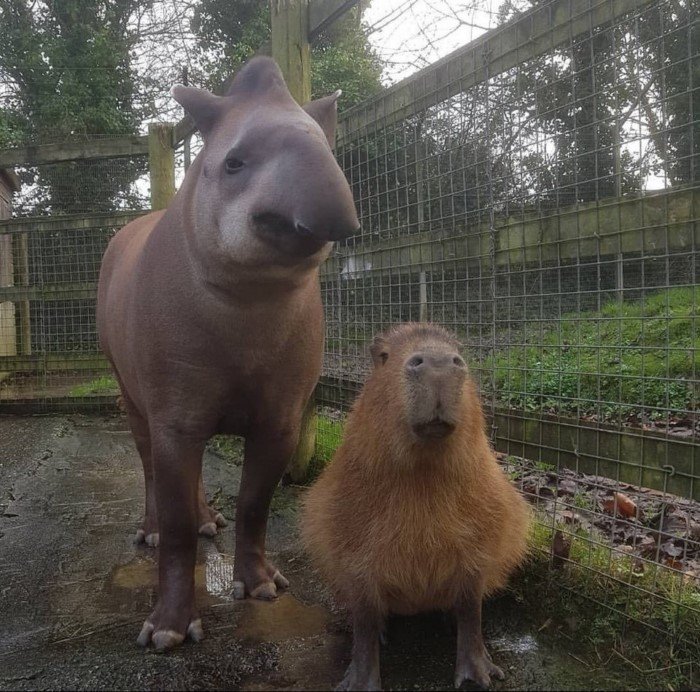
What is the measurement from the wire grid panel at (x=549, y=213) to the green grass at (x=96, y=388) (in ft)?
15.0

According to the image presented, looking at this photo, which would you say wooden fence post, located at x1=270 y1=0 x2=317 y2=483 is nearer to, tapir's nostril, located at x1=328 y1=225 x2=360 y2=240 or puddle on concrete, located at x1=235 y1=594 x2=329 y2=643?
puddle on concrete, located at x1=235 y1=594 x2=329 y2=643

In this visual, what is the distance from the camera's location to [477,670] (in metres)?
1.84

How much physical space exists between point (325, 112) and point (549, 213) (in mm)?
936

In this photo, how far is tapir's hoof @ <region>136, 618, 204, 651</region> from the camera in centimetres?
210

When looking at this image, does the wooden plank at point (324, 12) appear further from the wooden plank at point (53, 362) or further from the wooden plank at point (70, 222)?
the wooden plank at point (53, 362)

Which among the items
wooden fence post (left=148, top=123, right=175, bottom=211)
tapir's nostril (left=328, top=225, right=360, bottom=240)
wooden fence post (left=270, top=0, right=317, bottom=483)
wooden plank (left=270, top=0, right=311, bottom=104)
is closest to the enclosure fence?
wooden fence post (left=270, top=0, right=317, bottom=483)

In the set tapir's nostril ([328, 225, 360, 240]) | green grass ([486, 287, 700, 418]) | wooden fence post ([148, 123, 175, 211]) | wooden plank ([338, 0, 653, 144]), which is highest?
wooden fence post ([148, 123, 175, 211])

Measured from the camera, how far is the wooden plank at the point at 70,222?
7.08 meters

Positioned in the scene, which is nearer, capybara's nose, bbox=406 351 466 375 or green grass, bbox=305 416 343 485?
capybara's nose, bbox=406 351 466 375

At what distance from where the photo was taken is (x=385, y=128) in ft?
12.0

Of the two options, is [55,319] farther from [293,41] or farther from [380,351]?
[380,351]

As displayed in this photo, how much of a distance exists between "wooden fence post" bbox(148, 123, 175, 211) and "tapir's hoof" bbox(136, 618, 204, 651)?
475 centimetres

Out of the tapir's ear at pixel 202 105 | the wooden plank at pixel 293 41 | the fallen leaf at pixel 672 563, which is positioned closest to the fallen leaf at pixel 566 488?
the fallen leaf at pixel 672 563

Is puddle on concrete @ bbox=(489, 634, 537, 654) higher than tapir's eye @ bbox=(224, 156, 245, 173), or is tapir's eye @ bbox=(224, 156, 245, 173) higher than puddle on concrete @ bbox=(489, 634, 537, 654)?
tapir's eye @ bbox=(224, 156, 245, 173)
